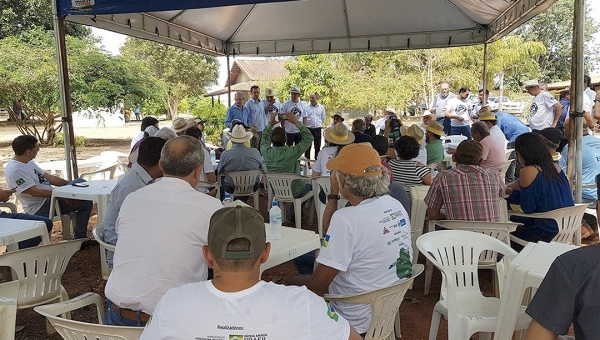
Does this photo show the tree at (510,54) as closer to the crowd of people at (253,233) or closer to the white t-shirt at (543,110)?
the white t-shirt at (543,110)

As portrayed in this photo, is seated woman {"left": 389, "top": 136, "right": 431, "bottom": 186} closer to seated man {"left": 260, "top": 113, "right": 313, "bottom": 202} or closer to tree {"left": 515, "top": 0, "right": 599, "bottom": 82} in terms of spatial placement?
seated man {"left": 260, "top": 113, "right": 313, "bottom": 202}

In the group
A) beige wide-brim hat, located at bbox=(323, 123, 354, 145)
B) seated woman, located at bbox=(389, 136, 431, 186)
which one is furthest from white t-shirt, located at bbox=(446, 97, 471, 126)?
seated woman, located at bbox=(389, 136, 431, 186)

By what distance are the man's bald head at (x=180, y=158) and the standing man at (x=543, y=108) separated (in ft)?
23.6

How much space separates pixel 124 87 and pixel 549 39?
34314mm

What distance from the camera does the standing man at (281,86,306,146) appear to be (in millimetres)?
9430

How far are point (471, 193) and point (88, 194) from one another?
3.39m

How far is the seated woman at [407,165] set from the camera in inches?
167

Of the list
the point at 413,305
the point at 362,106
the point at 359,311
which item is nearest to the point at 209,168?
the point at 413,305

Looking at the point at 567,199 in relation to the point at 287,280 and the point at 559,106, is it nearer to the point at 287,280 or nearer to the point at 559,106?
the point at 287,280

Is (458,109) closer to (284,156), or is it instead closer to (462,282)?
(284,156)

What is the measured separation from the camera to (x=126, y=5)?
15.9 feet

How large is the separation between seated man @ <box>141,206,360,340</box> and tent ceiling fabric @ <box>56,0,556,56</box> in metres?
6.01

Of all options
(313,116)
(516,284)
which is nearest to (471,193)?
(516,284)

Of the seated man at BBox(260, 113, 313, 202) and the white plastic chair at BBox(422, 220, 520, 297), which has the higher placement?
the seated man at BBox(260, 113, 313, 202)
